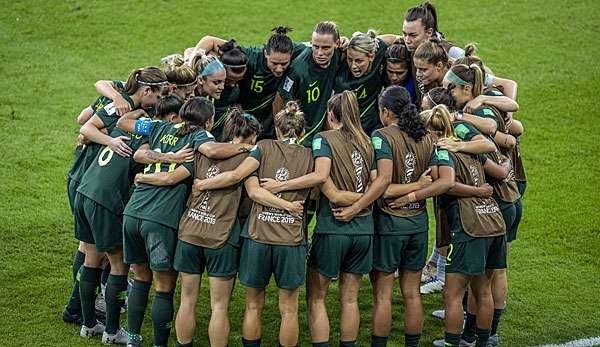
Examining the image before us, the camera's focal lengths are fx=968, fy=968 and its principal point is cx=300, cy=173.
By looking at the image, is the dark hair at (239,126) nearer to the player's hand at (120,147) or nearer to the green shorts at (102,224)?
the player's hand at (120,147)

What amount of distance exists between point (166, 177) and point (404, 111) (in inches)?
73.8

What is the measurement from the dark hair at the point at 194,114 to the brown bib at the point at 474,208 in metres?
1.93

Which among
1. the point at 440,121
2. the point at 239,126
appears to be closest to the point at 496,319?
the point at 440,121

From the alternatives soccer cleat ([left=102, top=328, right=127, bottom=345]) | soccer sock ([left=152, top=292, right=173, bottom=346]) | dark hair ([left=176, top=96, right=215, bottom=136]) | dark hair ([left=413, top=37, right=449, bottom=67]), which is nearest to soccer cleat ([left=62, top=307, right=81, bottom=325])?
soccer cleat ([left=102, top=328, right=127, bottom=345])

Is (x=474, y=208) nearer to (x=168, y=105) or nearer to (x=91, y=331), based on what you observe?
(x=168, y=105)

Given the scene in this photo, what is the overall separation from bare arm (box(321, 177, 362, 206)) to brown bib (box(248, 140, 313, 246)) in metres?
0.16

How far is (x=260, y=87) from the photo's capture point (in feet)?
30.0

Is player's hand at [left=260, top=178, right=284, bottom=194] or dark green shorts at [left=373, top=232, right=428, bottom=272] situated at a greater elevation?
player's hand at [left=260, top=178, right=284, bottom=194]

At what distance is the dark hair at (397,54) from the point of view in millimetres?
8734

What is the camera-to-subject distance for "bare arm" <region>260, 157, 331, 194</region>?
7.12 m

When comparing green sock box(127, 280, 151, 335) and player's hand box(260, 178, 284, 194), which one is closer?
player's hand box(260, 178, 284, 194)

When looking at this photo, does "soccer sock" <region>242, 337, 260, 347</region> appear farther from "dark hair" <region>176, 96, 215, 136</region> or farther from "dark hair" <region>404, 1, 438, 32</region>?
"dark hair" <region>404, 1, 438, 32</region>

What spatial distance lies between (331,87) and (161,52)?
21.5 feet

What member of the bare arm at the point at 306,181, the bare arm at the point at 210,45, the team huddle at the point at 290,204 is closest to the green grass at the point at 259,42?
the team huddle at the point at 290,204
